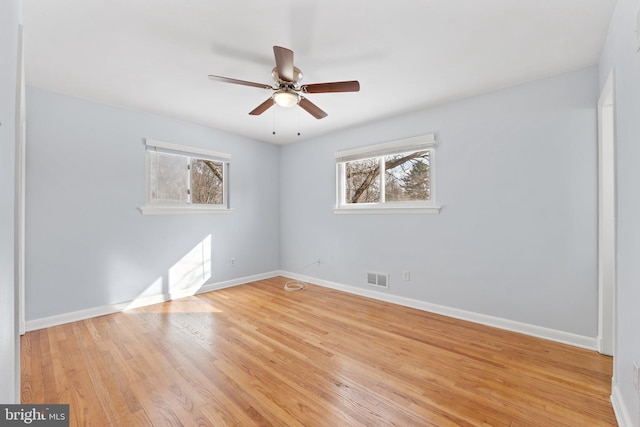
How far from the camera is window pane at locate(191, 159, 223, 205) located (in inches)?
159

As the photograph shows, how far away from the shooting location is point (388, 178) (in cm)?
381

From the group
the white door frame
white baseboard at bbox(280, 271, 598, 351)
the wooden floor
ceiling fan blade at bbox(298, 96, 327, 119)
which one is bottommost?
the wooden floor

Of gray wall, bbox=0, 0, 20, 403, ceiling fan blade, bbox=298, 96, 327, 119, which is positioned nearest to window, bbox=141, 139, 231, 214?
ceiling fan blade, bbox=298, 96, 327, 119

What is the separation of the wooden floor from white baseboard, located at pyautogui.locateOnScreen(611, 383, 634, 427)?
49mm

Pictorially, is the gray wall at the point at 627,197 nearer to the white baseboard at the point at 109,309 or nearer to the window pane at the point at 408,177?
the window pane at the point at 408,177

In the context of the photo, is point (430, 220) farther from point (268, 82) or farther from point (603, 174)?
point (268, 82)

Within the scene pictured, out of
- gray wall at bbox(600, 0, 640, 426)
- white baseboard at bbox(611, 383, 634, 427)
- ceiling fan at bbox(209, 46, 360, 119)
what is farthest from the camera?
ceiling fan at bbox(209, 46, 360, 119)

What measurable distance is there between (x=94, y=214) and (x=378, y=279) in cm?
356

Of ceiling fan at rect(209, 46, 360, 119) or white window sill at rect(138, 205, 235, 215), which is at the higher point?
ceiling fan at rect(209, 46, 360, 119)

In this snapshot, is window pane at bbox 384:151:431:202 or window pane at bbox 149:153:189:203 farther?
window pane at bbox 149:153:189:203

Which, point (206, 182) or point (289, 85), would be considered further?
point (206, 182)
